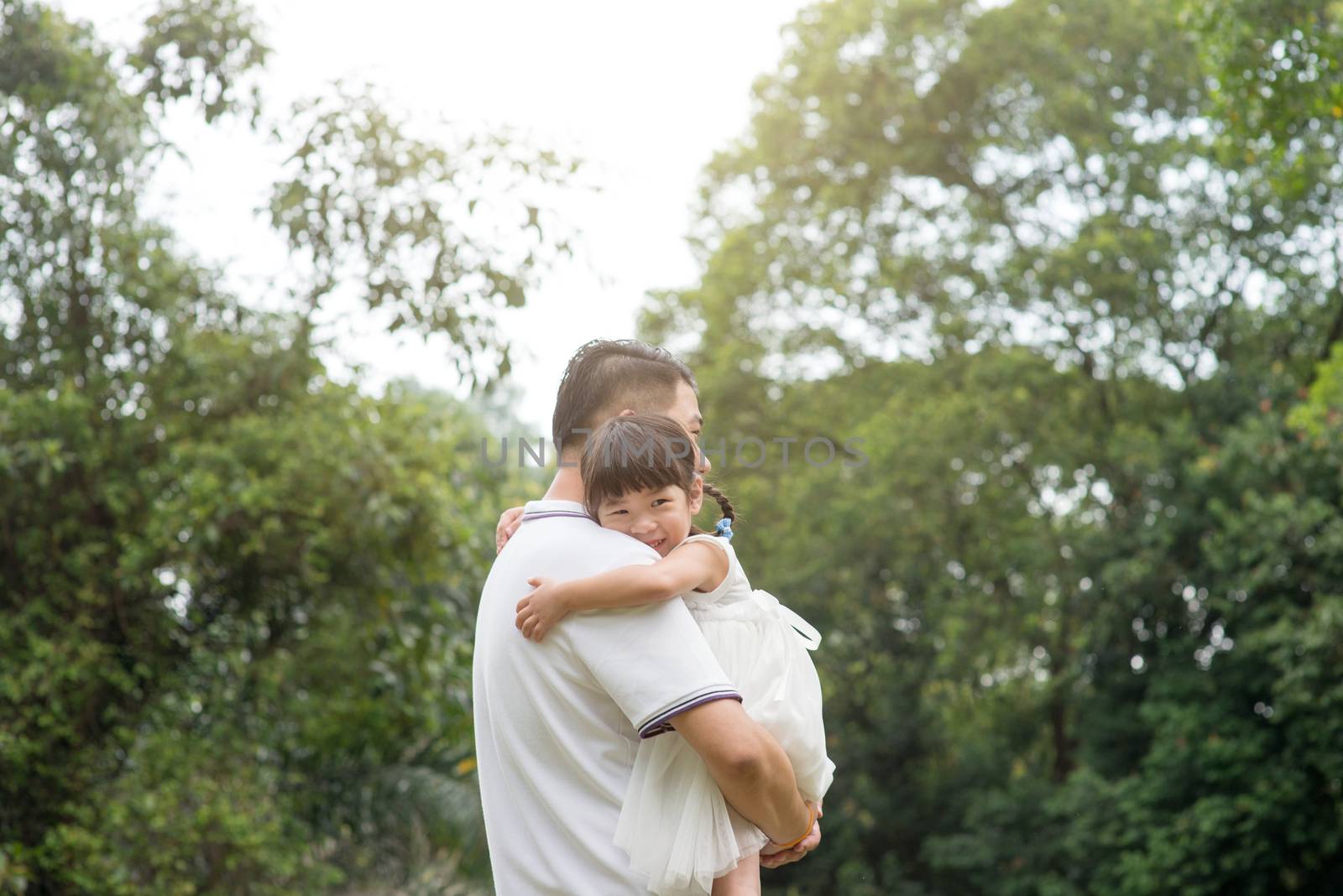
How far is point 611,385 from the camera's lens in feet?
6.38

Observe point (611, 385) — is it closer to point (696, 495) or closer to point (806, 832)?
point (696, 495)

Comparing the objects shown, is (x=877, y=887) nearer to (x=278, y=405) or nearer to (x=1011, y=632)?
(x=1011, y=632)

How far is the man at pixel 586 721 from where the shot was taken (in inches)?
63.1

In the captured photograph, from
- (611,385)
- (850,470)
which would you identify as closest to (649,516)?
(611,385)

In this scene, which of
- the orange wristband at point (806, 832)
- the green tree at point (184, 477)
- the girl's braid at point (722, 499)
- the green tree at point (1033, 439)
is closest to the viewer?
the orange wristband at point (806, 832)

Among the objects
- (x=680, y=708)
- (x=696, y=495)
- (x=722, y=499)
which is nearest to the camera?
(x=680, y=708)

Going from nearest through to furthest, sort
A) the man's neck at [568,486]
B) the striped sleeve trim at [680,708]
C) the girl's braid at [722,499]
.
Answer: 1. the striped sleeve trim at [680,708]
2. the man's neck at [568,486]
3. the girl's braid at [722,499]

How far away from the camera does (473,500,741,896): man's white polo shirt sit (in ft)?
5.31

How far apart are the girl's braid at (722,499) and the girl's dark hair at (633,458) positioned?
33 centimetres

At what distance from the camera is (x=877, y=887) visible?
1395cm

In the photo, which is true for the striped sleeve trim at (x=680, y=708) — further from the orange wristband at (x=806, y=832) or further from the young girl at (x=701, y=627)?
the orange wristband at (x=806, y=832)

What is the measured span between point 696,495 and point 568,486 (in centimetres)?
23

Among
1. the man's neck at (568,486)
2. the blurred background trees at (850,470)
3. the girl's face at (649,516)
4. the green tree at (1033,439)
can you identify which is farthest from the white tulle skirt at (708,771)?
the green tree at (1033,439)

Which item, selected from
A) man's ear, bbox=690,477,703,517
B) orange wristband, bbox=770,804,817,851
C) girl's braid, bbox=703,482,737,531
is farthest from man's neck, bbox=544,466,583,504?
orange wristband, bbox=770,804,817,851
